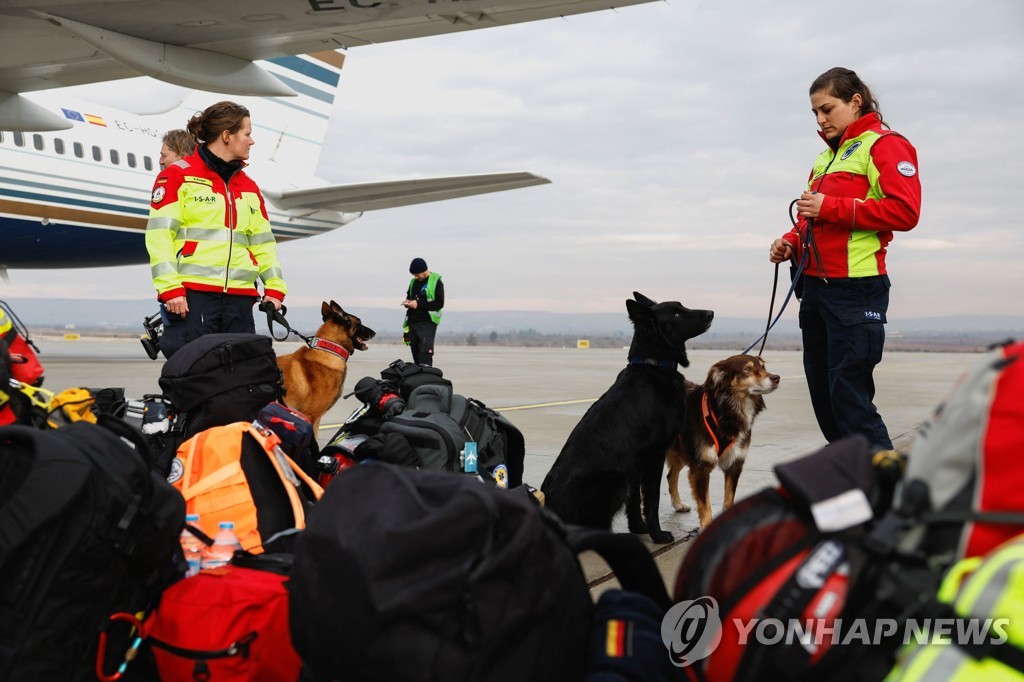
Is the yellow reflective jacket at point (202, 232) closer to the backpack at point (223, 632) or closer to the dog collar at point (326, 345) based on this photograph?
the dog collar at point (326, 345)

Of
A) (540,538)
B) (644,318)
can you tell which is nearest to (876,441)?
(644,318)

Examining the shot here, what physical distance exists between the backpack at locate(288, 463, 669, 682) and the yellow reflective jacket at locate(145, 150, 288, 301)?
108 inches

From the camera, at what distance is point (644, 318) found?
13.7ft

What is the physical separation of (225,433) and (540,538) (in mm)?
1349

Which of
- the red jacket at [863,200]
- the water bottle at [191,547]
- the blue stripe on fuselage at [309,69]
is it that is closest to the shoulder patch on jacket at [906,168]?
the red jacket at [863,200]

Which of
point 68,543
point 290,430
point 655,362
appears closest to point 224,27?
point 655,362

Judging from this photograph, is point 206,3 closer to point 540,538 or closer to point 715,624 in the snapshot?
point 540,538

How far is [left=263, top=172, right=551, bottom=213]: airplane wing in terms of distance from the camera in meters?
16.1

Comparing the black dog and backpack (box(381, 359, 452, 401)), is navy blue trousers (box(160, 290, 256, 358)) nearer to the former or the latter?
backpack (box(381, 359, 452, 401))

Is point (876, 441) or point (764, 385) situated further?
point (764, 385)

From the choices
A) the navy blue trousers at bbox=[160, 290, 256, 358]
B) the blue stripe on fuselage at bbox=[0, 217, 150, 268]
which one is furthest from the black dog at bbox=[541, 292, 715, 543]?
the blue stripe on fuselage at bbox=[0, 217, 150, 268]

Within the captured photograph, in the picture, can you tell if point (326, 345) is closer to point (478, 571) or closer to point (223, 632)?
point (223, 632)

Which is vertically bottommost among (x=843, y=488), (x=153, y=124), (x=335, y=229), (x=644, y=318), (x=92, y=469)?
(x=92, y=469)

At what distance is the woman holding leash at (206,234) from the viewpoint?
410cm
